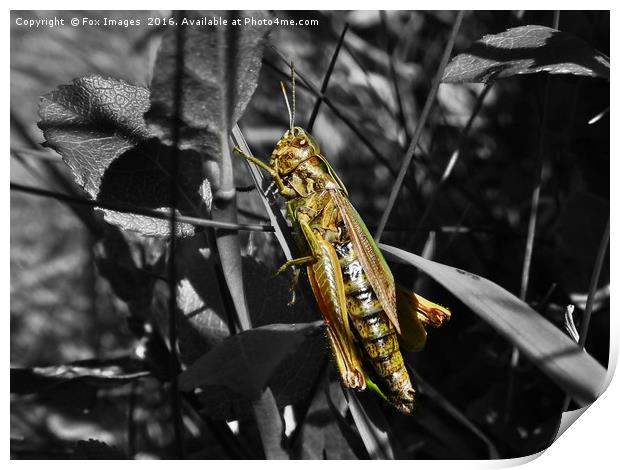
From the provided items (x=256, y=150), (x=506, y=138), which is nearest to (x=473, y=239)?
(x=506, y=138)

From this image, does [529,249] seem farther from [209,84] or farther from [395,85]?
[209,84]

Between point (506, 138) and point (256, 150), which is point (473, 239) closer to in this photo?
point (506, 138)

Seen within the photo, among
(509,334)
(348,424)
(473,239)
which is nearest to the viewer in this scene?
(509,334)

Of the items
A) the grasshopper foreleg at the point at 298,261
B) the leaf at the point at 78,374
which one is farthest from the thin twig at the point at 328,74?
the leaf at the point at 78,374

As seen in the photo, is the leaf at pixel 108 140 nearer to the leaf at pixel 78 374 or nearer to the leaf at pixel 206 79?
the leaf at pixel 206 79

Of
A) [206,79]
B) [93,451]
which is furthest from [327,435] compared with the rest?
[206,79]

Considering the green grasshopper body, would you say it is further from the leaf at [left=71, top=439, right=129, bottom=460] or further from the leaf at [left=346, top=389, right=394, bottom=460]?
the leaf at [left=71, top=439, right=129, bottom=460]
